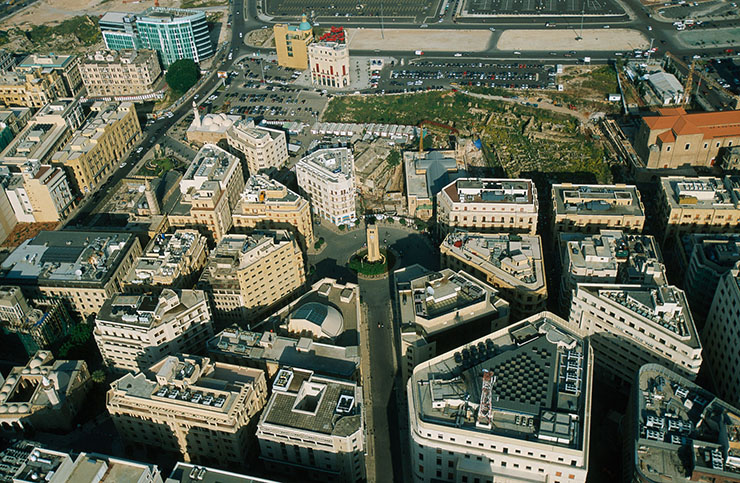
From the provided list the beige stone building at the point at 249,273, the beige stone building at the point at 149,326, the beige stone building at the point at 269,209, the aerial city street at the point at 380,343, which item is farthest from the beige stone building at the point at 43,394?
the beige stone building at the point at 269,209

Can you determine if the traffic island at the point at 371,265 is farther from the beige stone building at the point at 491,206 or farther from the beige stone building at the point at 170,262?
the beige stone building at the point at 170,262

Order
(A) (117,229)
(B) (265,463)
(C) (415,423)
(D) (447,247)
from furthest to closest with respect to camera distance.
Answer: (A) (117,229) → (D) (447,247) → (B) (265,463) → (C) (415,423)

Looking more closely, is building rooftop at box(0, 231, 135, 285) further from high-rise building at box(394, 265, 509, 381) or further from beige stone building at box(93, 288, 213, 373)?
high-rise building at box(394, 265, 509, 381)

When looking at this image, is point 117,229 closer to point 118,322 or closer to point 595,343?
point 118,322

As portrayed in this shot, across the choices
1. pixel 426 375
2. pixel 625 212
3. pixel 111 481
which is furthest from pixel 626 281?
pixel 111 481

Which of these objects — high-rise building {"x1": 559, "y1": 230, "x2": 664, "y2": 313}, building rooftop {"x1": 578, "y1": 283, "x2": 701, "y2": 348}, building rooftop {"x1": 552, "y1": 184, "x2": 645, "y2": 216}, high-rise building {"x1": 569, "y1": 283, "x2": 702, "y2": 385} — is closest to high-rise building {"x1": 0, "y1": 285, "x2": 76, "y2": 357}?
high-rise building {"x1": 569, "y1": 283, "x2": 702, "y2": 385}

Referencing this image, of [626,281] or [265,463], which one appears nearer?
[265,463]

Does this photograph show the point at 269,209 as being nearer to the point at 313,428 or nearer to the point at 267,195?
the point at 267,195
